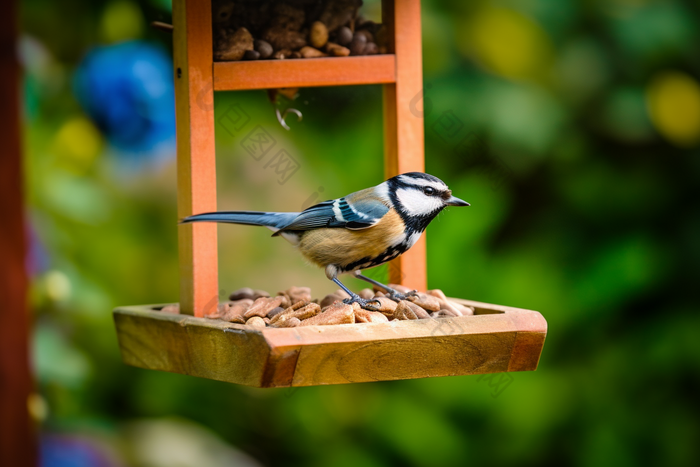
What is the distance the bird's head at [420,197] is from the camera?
2.18m

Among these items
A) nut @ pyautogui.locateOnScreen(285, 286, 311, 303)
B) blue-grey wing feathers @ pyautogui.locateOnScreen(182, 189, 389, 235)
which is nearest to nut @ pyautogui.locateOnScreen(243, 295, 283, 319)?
nut @ pyautogui.locateOnScreen(285, 286, 311, 303)

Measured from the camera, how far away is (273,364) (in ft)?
5.66

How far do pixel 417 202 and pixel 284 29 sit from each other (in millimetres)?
673

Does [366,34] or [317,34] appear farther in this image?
[366,34]

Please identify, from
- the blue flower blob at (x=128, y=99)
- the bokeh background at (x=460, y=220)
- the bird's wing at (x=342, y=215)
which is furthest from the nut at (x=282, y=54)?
the blue flower blob at (x=128, y=99)

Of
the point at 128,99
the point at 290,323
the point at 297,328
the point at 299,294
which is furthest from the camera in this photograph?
the point at 128,99

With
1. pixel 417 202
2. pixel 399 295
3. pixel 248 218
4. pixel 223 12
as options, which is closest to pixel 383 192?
pixel 417 202

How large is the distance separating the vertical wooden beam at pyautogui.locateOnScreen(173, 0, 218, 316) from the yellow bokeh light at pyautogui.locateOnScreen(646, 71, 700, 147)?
1984 millimetres

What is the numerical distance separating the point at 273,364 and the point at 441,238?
143 centimetres

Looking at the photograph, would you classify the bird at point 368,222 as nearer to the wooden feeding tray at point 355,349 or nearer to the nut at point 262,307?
the nut at point 262,307

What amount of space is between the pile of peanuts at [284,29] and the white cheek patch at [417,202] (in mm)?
484

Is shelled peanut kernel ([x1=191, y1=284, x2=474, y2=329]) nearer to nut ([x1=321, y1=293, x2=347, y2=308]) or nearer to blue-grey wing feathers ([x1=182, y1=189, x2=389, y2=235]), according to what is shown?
nut ([x1=321, y1=293, x2=347, y2=308])

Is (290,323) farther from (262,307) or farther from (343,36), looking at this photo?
(343,36)

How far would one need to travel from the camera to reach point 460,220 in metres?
3.01
